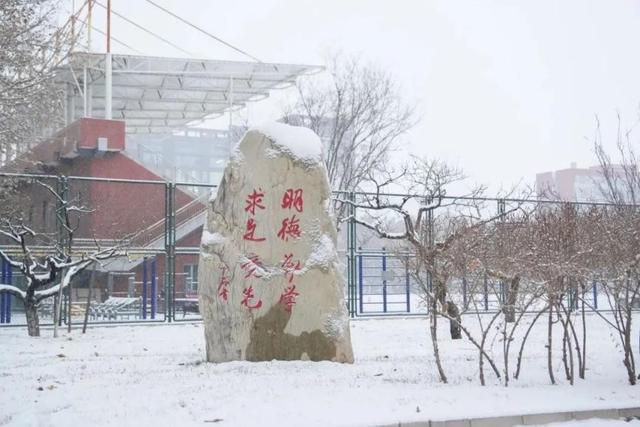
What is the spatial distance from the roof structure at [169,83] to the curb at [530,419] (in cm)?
1976

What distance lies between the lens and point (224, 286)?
10.0 metres

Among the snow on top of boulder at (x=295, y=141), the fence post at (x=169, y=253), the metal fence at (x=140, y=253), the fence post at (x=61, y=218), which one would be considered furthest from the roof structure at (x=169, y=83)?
the snow on top of boulder at (x=295, y=141)

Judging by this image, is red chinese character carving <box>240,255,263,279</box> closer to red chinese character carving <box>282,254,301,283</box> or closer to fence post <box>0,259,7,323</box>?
red chinese character carving <box>282,254,301,283</box>

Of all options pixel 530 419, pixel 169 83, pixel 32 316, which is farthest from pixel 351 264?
pixel 169 83

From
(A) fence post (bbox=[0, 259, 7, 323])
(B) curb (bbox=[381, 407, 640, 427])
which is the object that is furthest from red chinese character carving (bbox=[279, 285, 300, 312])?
(A) fence post (bbox=[0, 259, 7, 323])

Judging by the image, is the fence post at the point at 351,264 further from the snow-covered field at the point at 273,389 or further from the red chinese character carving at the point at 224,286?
the red chinese character carving at the point at 224,286

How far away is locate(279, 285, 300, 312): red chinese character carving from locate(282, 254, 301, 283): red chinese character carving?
0.38 ft

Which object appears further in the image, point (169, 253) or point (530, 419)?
point (169, 253)

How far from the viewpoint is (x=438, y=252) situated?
966 centimetres

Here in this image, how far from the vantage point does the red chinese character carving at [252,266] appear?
32.6ft

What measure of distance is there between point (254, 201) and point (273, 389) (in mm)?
2970

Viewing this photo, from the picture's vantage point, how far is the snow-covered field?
271 inches


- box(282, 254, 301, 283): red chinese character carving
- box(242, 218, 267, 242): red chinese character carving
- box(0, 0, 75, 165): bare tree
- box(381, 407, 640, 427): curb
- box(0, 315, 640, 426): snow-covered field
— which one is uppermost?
box(0, 0, 75, 165): bare tree

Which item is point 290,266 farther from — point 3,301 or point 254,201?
point 3,301
